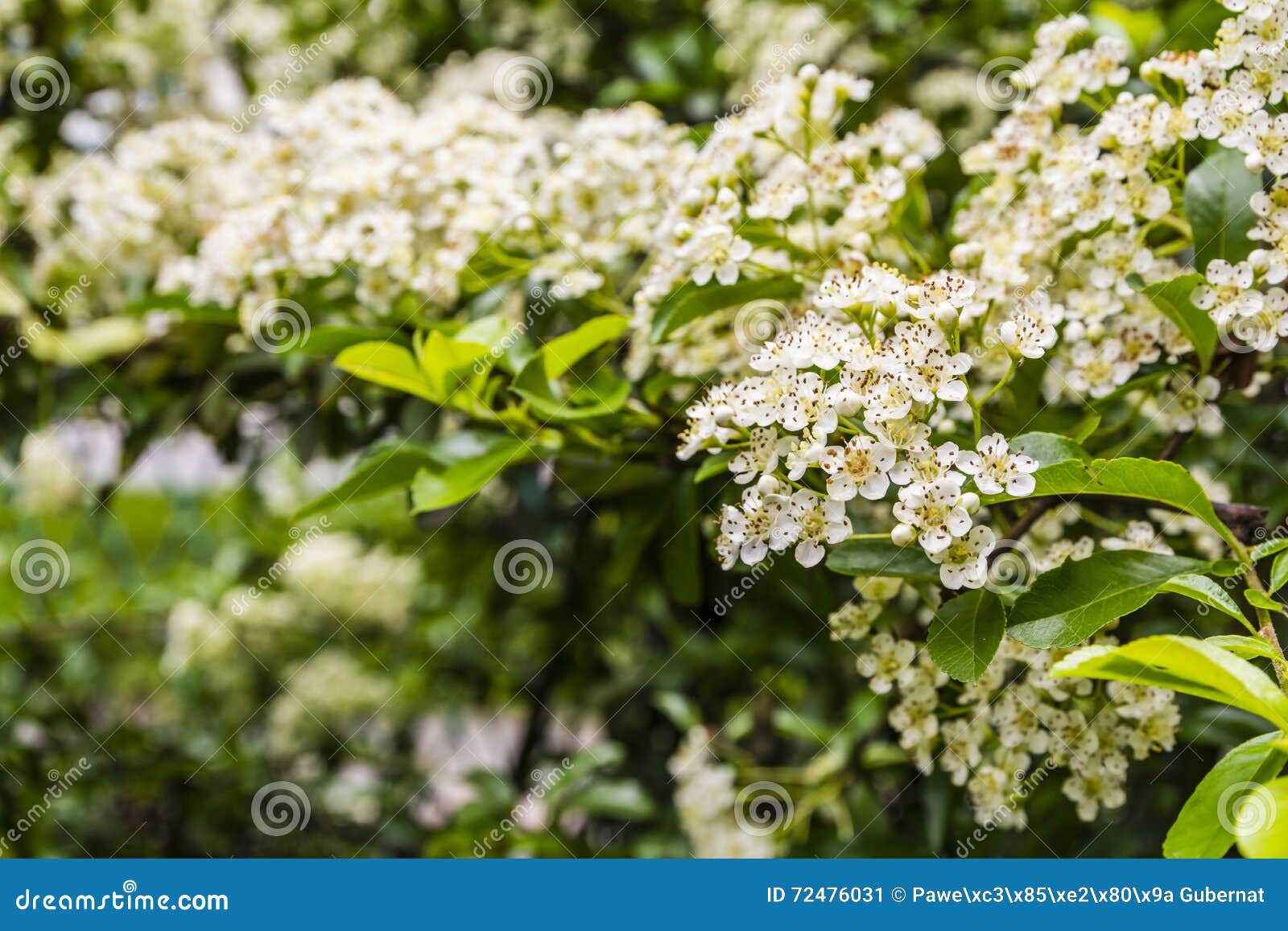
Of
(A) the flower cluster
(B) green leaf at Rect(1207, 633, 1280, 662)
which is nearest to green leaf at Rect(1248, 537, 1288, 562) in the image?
(B) green leaf at Rect(1207, 633, 1280, 662)

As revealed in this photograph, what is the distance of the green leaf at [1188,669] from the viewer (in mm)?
731

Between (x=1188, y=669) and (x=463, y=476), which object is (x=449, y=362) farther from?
(x=1188, y=669)

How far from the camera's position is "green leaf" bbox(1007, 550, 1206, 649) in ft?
2.90

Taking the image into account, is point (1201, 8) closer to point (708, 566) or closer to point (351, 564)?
point (708, 566)

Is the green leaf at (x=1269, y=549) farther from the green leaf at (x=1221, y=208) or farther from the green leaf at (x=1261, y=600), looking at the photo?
the green leaf at (x=1221, y=208)

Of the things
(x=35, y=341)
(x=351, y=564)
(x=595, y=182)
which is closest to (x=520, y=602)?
(x=351, y=564)

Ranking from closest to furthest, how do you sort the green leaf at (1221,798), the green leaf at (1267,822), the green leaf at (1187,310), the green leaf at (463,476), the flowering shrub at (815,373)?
the green leaf at (1267,822)
the green leaf at (1221,798)
the flowering shrub at (815,373)
the green leaf at (1187,310)
the green leaf at (463,476)

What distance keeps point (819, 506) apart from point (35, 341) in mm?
1750

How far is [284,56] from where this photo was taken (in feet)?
9.20

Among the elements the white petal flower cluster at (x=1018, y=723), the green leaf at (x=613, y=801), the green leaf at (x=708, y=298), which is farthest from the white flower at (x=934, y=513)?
the green leaf at (x=613, y=801)

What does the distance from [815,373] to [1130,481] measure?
11.1 inches

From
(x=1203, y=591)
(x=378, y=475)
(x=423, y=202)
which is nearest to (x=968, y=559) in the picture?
(x=1203, y=591)

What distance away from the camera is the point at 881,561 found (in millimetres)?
1007

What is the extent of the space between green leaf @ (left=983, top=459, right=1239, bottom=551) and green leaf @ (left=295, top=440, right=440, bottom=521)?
0.68m
